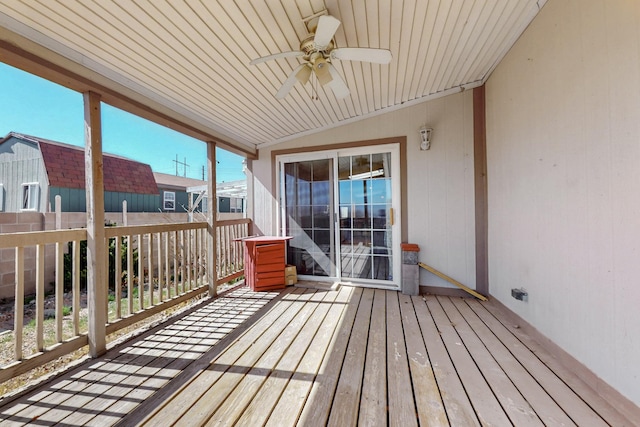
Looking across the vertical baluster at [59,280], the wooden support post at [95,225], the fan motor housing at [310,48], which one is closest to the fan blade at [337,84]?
the fan motor housing at [310,48]

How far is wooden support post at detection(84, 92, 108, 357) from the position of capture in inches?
76.8

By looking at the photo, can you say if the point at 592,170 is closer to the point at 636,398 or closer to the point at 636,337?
the point at 636,337

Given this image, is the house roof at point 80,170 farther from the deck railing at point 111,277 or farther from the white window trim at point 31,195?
the deck railing at point 111,277

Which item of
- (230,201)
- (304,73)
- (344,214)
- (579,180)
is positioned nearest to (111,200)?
(230,201)

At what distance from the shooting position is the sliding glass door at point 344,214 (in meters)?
3.54

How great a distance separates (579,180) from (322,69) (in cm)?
201

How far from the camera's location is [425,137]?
3230 mm

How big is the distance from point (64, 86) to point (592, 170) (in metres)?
3.79

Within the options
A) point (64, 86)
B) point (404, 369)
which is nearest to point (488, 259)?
point (404, 369)

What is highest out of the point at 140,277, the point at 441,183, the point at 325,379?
the point at 441,183

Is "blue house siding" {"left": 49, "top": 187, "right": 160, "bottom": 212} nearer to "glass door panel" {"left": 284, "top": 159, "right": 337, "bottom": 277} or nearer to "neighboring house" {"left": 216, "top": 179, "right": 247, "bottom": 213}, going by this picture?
"neighboring house" {"left": 216, "top": 179, "right": 247, "bottom": 213}

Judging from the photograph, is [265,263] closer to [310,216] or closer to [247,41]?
[310,216]

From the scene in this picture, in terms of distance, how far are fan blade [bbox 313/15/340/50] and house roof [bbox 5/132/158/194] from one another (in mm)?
7693

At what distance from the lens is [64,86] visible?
6.04 ft
